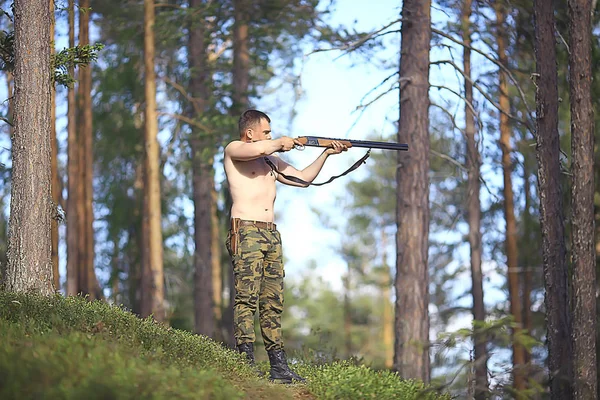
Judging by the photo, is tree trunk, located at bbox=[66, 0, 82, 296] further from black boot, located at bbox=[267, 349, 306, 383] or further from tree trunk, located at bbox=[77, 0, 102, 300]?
black boot, located at bbox=[267, 349, 306, 383]

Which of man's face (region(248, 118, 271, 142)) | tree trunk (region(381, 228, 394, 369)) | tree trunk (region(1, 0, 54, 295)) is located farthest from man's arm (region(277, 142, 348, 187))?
tree trunk (region(381, 228, 394, 369))

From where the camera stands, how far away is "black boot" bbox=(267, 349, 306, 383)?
9.01 m

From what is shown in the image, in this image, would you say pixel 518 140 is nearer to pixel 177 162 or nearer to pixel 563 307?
pixel 177 162

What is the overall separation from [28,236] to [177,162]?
53.0 ft

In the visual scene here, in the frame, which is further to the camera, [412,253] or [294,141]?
[412,253]

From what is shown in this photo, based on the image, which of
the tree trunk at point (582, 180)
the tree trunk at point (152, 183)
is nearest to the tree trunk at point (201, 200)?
the tree trunk at point (152, 183)

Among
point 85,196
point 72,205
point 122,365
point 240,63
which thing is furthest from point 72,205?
→ point 122,365

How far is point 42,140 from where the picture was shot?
34.0 feet

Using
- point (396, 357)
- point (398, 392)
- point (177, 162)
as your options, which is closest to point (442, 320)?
point (177, 162)

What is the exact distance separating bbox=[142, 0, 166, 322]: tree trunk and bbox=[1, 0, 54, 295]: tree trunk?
952 cm

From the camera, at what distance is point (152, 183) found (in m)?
20.3

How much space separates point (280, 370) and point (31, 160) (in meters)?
4.13

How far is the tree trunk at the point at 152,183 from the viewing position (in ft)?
65.5

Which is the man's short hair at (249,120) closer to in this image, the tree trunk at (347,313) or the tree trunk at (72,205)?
the tree trunk at (72,205)
